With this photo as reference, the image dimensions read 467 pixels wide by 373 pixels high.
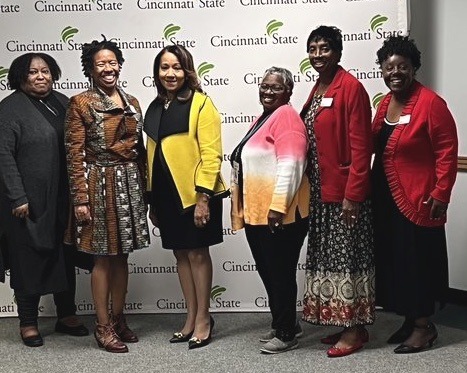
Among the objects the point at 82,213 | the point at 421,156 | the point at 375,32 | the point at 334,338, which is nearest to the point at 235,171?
the point at 82,213

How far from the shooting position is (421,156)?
3621 mm

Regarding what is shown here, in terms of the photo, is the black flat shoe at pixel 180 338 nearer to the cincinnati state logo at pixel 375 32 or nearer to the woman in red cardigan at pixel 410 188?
the woman in red cardigan at pixel 410 188

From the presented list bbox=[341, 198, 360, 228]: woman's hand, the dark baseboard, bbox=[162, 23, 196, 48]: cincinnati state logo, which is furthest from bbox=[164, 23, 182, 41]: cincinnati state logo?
the dark baseboard

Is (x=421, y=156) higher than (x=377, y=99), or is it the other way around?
(x=377, y=99)

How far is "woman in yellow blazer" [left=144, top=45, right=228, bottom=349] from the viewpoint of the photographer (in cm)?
383

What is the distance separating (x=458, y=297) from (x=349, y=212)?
58.8 inches

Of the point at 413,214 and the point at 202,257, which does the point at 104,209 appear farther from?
the point at 413,214

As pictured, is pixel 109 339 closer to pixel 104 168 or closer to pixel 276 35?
pixel 104 168

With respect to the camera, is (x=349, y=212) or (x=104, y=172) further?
(x=104, y=172)

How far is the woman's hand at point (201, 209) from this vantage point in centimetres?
382

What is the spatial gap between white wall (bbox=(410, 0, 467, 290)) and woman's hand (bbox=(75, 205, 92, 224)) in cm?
222

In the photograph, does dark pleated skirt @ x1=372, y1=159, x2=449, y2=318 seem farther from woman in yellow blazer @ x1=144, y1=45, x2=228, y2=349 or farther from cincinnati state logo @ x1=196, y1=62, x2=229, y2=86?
cincinnati state logo @ x1=196, y1=62, x2=229, y2=86

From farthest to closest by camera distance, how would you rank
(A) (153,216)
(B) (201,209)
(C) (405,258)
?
(A) (153,216) < (B) (201,209) < (C) (405,258)

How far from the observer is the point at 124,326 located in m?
4.18
